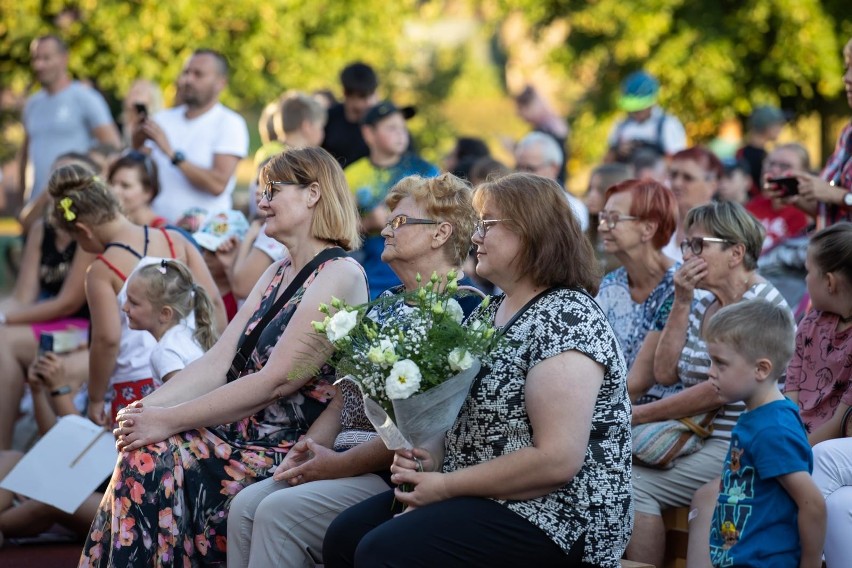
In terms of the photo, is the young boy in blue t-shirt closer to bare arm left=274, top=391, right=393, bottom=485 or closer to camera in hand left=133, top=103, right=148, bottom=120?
bare arm left=274, top=391, right=393, bottom=485

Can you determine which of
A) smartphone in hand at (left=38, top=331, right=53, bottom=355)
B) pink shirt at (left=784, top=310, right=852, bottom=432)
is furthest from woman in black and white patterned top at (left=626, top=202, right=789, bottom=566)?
smartphone in hand at (left=38, top=331, right=53, bottom=355)

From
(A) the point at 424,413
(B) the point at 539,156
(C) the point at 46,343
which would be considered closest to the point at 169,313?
(C) the point at 46,343

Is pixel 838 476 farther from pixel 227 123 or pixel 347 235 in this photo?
pixel 227 123

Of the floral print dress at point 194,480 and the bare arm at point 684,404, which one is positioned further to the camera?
the bare arm at point 684,404

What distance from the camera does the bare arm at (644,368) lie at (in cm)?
493

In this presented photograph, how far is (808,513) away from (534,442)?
886 mm

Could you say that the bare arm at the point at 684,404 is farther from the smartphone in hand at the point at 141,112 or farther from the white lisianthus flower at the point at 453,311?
the smartphone in hand at the point at 141,112

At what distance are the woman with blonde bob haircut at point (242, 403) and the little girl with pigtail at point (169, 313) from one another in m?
0.50

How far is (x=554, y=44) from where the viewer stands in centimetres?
1800

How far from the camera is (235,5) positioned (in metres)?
16.4

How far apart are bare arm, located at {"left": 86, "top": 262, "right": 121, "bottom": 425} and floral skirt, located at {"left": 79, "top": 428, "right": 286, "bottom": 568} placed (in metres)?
1.59

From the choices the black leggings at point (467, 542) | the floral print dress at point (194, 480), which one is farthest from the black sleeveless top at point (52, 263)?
the black leggings at point (467, 542)

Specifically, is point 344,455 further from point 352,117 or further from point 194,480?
point 352,117

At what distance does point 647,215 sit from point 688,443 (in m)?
1.17
